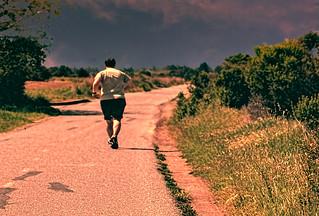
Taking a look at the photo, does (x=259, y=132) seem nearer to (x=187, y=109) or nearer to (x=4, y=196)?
(x=4, y=196)

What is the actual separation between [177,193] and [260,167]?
1.37 m

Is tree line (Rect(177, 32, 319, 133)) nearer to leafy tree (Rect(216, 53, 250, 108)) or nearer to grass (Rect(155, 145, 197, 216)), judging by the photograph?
leafy tree (Rect(216, 53, 250, 108))

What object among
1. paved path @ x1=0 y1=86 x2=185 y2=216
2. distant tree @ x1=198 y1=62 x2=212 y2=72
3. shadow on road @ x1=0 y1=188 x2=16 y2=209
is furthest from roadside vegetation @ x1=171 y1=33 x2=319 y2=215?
distant tree @ x1=198 y1=62 x2=212 y2=72

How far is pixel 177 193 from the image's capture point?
769 cm

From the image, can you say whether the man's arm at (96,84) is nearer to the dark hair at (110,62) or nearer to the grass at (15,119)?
the dark hair at (110,62)

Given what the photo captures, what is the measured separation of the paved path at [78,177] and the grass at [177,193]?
13cm

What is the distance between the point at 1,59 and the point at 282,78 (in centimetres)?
1399

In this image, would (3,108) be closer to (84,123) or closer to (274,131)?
(84,123)

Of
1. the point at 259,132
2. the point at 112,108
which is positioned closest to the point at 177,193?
the point at 259,132

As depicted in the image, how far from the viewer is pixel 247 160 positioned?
324 inches

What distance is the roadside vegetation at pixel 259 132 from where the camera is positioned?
644 centimetres

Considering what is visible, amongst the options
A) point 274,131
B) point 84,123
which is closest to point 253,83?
point 84,123

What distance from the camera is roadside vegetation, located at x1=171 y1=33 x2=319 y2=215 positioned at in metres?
6.44

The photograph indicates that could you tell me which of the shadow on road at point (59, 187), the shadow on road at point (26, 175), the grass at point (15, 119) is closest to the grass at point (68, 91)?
the grass at point (15, 119)
